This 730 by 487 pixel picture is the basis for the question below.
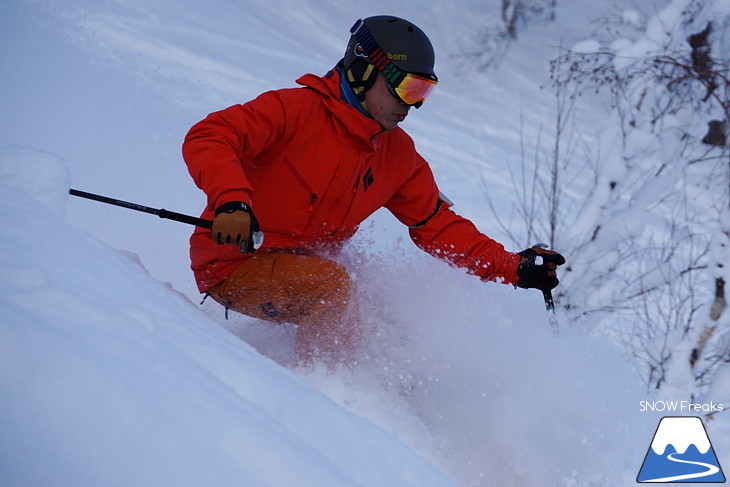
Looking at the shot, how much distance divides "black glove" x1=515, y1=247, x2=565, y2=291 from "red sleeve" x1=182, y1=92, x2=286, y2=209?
1.19 meters

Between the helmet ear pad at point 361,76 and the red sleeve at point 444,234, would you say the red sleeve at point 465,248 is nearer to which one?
the red sleeve at point 444,234

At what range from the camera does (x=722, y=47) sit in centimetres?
450

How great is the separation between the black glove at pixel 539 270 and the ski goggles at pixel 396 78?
2.90 feet

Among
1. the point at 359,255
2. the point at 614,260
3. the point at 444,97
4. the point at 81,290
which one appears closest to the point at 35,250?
the point at 81,290

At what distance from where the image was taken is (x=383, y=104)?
7.90ft

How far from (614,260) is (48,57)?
458cm

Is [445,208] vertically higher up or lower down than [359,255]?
higher up

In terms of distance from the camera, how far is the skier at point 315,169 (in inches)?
92.6

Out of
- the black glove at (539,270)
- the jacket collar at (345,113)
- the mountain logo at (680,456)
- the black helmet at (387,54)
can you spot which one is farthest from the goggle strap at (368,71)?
the mountain logo at (680,456)

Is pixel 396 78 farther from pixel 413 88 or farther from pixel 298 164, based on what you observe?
pixel 298 164

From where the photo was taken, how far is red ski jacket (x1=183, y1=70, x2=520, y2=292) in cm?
218

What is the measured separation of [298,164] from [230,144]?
0.31 meters

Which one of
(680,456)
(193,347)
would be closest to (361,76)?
(193,347)

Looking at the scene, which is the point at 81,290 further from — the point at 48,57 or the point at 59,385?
the point at 48,57
